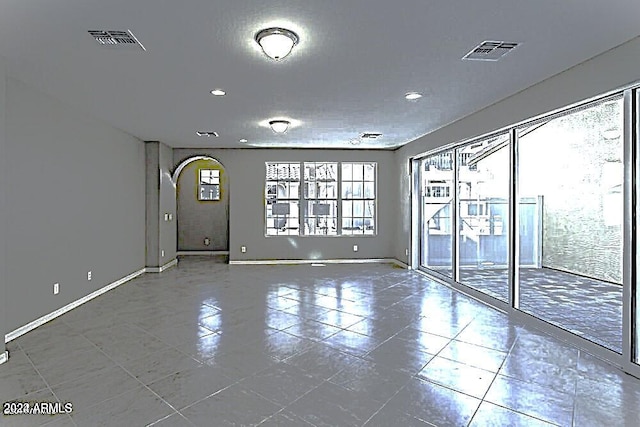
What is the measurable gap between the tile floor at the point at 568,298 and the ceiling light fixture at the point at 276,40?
3681mm

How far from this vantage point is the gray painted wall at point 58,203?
4062 millimetres

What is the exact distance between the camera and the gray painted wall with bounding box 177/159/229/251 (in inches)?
436

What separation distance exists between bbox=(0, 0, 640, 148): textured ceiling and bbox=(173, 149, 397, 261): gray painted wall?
10.9 ft

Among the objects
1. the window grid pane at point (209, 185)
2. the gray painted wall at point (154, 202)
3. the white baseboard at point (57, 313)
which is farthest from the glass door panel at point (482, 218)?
the window grid pane at point (209, 185)

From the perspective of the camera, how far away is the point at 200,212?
11.1 metres

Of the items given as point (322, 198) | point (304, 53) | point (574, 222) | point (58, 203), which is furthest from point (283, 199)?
point (304, 53)

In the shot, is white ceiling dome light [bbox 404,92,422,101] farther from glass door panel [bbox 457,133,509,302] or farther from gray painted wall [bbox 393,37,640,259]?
glass door panel [bbox 457,133,509,302]

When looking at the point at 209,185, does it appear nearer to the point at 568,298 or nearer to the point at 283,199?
the point at 283,199

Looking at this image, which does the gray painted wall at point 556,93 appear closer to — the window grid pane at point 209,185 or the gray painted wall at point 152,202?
the gray painted wall at point 152,202

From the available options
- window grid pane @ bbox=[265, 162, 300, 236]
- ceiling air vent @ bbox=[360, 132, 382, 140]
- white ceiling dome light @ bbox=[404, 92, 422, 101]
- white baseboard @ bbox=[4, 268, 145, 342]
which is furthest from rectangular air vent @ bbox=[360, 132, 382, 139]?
white baseboard @ bbox=[4, 268, 145, 342]

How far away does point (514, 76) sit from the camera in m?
4.04

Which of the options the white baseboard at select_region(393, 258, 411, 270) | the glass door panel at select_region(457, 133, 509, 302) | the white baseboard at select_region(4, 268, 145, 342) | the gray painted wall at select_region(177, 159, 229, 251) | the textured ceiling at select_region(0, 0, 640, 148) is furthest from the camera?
the gray painted wall at select_region(177, 159, 229, 251)

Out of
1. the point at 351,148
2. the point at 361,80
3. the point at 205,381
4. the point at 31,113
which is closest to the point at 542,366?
the point at 205,381

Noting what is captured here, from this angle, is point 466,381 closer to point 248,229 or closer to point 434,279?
point 434,279
